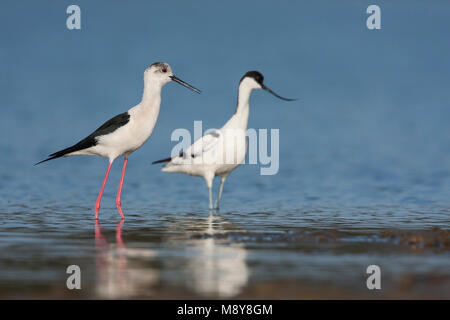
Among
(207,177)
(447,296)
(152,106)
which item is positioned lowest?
(447,296)

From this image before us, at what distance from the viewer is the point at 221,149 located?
41.8 ft

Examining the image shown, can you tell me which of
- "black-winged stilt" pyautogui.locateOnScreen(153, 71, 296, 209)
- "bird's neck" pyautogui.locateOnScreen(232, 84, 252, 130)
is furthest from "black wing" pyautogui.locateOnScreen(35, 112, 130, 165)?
"bird's neck" pyautogui.locateOnScreen(232, 84, 252, 130)

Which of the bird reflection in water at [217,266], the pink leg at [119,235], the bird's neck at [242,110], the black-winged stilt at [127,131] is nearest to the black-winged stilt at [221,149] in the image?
the bird's neck at [242,110]

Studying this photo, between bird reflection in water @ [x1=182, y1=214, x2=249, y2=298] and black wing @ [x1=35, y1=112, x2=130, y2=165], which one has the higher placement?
black wing @ [x1=35, y1=112, x2=130, y2=165]

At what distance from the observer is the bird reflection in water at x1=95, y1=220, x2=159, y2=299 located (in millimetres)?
6477

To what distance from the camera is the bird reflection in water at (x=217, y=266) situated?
260 inches

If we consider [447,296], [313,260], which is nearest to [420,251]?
[313,260]

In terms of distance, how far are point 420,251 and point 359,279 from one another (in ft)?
5.54

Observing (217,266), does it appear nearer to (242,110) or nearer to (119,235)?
(119,235)

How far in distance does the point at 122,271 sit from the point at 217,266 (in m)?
0.88

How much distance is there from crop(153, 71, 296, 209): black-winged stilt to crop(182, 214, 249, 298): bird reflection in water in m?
2.92

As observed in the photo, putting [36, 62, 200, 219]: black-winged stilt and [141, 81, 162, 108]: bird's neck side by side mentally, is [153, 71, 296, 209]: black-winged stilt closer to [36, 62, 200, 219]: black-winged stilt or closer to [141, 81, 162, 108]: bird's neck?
[36, 62, 200, 219]: black-winged stilt

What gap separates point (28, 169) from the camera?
21625mm

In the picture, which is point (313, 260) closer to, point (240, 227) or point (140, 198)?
point (240, 227)
